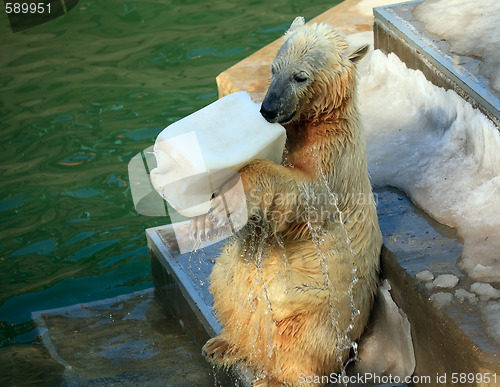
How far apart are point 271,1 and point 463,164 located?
18.4ft

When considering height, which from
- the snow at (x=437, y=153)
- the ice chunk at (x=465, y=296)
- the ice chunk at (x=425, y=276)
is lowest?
the ice chunk at (x=425, y=276)

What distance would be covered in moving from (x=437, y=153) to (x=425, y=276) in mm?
1105

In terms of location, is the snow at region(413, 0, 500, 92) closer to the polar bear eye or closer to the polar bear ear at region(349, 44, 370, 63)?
the polar bear ear at region(349, 44, 370, 63)

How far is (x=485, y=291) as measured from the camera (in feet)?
10.1

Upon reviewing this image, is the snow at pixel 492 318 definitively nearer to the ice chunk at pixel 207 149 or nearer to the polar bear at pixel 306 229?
the polar bear at pixel 306 229

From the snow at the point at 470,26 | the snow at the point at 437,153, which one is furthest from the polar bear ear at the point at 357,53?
the snow at the point at 470,26

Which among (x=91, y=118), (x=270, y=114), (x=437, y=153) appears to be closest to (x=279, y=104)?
(x=270, y=114)

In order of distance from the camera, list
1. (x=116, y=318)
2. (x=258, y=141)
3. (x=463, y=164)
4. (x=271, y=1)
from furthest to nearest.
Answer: (x=271, y=1) < (x=116, y=318) < (x=463, y=164) < (x=258, y=141)

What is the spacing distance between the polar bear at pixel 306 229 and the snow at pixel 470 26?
3.89 ft

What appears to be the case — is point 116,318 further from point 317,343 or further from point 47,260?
point 317,343

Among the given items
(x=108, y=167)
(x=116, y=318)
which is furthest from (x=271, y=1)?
(x=116, y=318)

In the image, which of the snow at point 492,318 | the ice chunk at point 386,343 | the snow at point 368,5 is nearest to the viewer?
the snow at point 492,318

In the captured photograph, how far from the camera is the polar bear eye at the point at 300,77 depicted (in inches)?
125

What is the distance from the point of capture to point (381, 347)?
11.8ft
